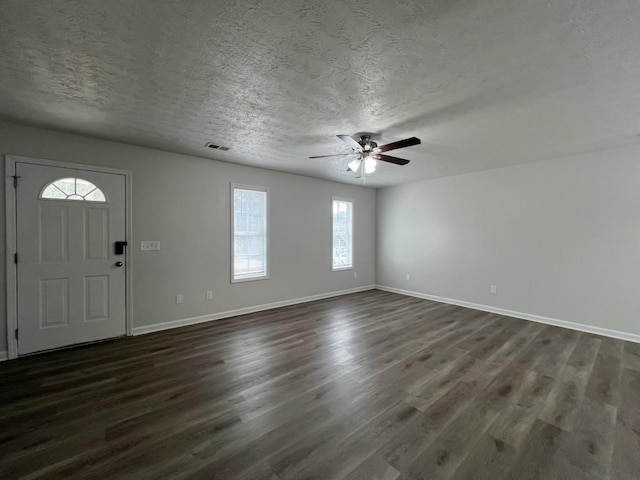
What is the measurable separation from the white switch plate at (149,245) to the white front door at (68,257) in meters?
0.26

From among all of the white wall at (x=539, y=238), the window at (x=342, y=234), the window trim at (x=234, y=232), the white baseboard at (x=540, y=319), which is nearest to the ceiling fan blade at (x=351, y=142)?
the window trim at (x=234, y=232)

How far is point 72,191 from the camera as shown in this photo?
3.25 m

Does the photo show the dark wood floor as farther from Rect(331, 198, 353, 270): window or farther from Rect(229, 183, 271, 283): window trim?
Rect(331, 198, 353, 270): window

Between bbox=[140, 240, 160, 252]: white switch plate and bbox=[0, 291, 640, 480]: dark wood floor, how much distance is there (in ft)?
3.95

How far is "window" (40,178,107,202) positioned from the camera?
3129mm

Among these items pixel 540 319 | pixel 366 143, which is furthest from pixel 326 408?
pixel 540 319

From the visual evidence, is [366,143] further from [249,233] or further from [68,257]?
[68,257]

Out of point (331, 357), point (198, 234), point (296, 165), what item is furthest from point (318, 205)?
point (331, 357)

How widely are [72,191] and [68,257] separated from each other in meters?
Answer: 0.80

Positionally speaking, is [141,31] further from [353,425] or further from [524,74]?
[353,425]

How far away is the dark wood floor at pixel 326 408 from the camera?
63.0 inches

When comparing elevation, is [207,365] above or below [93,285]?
below

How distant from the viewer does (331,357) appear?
297 centimetres

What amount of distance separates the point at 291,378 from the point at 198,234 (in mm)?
2690
